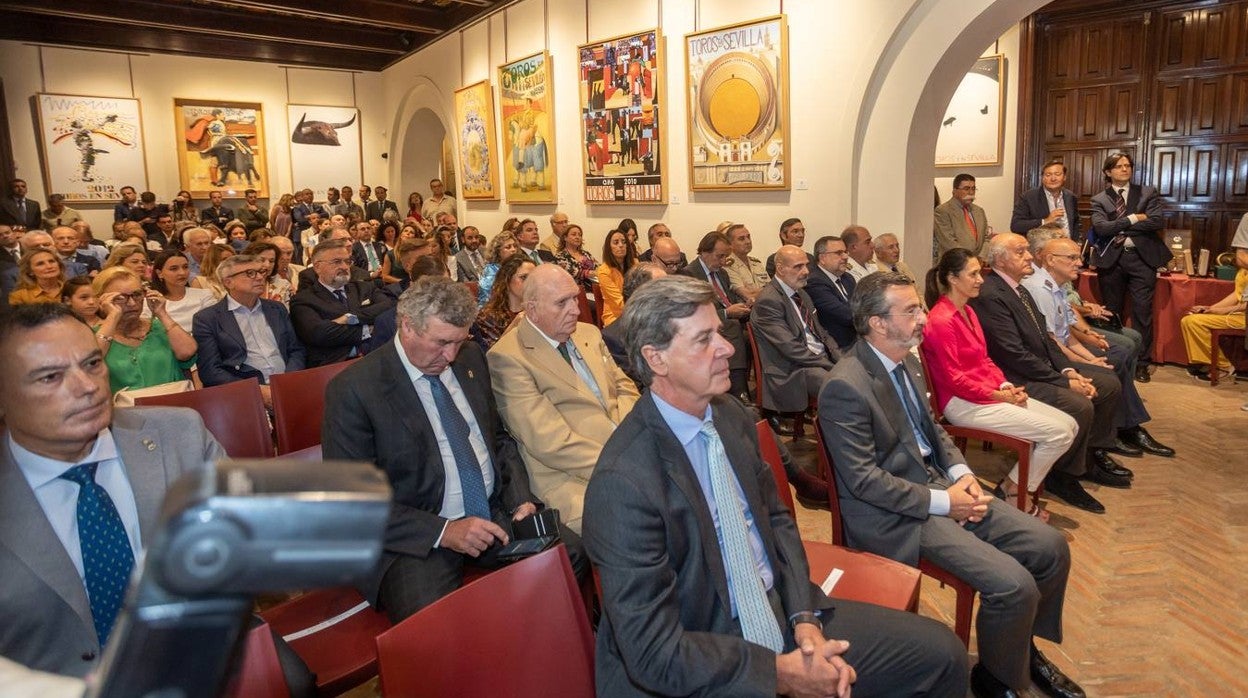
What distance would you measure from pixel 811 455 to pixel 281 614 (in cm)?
346

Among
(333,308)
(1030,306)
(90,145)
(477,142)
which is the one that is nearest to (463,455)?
(333,308)

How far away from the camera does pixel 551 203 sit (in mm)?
10602

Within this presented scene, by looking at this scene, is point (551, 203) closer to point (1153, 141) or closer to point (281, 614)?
point (1153, 141)

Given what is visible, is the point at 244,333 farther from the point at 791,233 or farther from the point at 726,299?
the point at 791,233

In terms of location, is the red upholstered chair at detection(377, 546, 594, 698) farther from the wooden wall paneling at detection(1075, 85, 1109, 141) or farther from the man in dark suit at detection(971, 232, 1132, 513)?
the wooden wall paneling at detection(1075, 85, 1109, 141)

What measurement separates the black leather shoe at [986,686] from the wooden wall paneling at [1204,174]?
8804mm

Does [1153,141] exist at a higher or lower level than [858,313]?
higher

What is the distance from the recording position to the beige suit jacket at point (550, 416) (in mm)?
2879

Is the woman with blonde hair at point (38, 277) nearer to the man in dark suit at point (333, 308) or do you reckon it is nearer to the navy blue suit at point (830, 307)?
the man in dark suit at point (333, 308)

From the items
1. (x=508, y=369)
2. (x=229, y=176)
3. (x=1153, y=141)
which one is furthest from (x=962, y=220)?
(x=229, y=176)

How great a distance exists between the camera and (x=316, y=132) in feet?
50.1

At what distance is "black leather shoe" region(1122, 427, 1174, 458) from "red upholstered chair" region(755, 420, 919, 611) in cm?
348

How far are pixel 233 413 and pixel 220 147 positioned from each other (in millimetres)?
13126

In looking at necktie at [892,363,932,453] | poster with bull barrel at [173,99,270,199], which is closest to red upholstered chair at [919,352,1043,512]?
necktie at [892,363,932,453]
